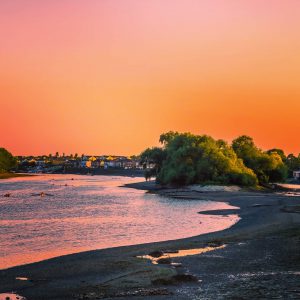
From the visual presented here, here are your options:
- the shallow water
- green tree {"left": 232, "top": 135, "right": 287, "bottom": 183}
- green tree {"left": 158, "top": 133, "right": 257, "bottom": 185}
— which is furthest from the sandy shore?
green tree {"left": 232, "top": 135, "right": 287, "bottom": 183}

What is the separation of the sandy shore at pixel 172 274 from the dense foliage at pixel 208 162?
296 feet

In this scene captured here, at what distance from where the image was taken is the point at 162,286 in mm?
21078

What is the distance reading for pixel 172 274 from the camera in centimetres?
2341

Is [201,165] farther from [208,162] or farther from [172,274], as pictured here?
[172,274]

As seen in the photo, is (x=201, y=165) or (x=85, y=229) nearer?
(x=85, y=229)

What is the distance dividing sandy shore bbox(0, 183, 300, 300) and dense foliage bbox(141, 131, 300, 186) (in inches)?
3556

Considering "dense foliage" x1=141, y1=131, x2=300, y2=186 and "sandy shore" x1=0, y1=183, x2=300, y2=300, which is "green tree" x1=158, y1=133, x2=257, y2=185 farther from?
"sandy shore" x1=0, y1=183, x2=300, y2=300

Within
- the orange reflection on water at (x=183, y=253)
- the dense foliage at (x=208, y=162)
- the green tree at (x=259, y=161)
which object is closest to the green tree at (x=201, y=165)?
the dense foliage at (x=208, y=162)

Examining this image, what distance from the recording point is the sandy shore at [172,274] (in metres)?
19.9

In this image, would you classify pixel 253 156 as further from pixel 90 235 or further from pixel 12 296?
pixel 12 296

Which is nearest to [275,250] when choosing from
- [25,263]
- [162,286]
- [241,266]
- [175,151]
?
[241,266]

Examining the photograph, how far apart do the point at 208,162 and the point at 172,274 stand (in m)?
102

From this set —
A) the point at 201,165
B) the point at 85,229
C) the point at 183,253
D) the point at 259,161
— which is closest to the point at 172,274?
the point at 183,253

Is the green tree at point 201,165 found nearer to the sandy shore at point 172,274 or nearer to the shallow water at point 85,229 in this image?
the shallow water at point 85,229
